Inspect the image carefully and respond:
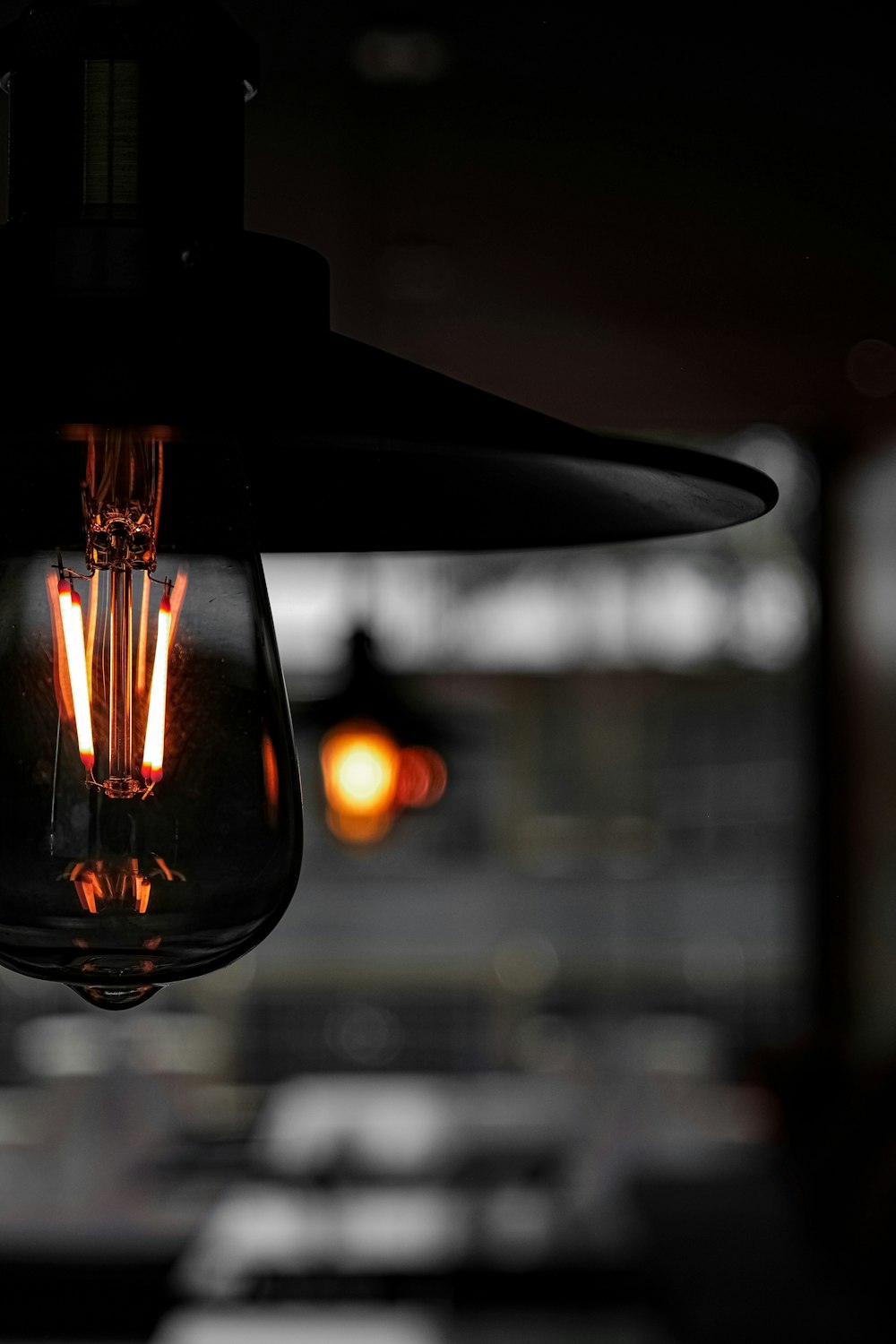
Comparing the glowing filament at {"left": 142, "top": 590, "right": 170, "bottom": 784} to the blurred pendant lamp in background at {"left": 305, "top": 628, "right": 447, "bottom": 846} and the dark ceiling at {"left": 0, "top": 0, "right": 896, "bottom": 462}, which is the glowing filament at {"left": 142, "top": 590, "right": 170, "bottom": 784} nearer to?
the dark ceiling at {"left": 0, "top": 0, "right": 896, "bottom": 462}

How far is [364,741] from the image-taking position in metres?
2.56

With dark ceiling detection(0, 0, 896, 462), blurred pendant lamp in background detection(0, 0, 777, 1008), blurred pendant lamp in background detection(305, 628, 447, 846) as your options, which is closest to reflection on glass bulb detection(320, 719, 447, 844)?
blurred pendant lamp in background detection(305, 628, 447, 846)

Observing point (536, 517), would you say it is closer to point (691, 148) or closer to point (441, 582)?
point (691, 148)

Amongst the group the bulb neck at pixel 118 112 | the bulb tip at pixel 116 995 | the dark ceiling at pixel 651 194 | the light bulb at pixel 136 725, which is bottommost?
the bulb tip at pixel 116 995

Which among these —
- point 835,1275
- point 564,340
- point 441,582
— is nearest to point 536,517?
point 564,340

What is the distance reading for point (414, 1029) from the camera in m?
6.13

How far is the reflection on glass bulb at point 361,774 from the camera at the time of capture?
2553 millimetres

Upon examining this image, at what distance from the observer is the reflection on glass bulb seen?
2.55 m

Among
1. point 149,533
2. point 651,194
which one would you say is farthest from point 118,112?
point 651,194

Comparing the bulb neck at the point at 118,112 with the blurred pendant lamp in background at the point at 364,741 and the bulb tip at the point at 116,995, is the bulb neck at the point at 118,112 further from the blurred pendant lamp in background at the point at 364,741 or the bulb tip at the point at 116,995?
the blurred pendant lamp in background at the point at 364,741

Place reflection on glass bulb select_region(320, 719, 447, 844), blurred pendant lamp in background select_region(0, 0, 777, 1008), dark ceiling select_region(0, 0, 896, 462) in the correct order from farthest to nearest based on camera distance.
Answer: reflection on glass bulb select_region(320, 719, 447, 844)
dark ceiling select_region(0, 0, 896, 462)
blurred pendant lamp in background select_region(0, 0, 777, 1008)

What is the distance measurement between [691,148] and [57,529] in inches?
18.2

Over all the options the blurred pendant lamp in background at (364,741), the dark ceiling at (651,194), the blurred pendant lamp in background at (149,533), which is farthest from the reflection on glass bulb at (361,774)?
the blurred pendant lamp in background at (149,533)

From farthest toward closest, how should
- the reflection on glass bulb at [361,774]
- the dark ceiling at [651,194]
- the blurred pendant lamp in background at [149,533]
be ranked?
the reflection on glass bulb at [361,774], the dark ceiling at [651,194], the blurred pendant lamp in background at [149,533]
